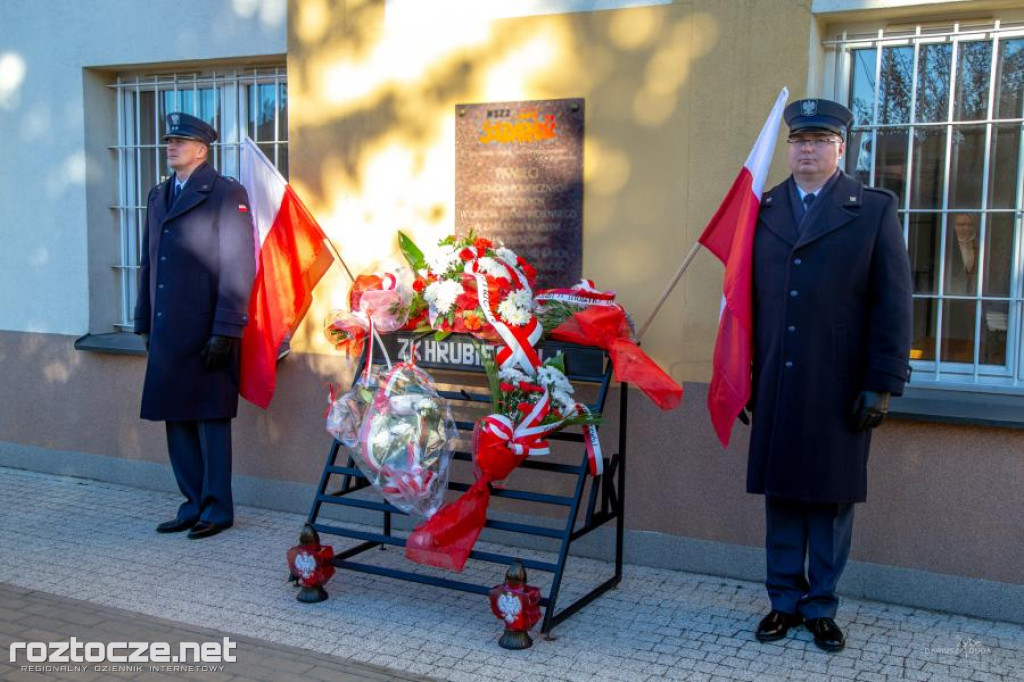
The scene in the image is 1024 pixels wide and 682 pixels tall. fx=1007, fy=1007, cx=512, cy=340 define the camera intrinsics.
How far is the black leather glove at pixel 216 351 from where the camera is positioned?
5344 millimetres

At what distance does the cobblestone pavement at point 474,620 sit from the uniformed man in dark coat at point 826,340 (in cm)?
26

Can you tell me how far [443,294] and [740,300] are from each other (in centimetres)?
129

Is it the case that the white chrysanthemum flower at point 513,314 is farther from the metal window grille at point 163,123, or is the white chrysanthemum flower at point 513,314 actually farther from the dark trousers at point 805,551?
the metal window grille at point 163,123

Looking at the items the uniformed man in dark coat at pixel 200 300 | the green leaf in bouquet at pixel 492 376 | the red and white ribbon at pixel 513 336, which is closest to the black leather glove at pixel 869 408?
the red and white ribbon at pixel 513 336

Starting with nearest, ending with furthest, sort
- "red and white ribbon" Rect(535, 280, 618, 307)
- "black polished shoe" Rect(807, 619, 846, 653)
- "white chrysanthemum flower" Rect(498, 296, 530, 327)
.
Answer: "black polished shoe" Rect(807, 619, 846, 653)
"white chrysanthemum flower" Rect(498, 296, 530, 327)
"red and white ribbon" Rect(535, 280, 618, 307)

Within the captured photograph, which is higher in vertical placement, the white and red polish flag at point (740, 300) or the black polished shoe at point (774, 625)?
the white and red polish flag at point (740, 300)

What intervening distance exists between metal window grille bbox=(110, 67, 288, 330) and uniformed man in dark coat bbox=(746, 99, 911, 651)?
3.38 m

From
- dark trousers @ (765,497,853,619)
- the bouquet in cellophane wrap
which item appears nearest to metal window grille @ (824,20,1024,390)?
dark trousers @ (765,497,853,619)

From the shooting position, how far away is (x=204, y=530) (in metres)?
5.46

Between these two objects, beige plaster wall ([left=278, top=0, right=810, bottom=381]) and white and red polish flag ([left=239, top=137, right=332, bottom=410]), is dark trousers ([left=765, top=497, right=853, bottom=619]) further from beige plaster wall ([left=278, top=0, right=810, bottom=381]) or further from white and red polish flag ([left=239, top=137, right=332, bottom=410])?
white and red polish flag ([left=239, top=137, right=332, bottom=410])

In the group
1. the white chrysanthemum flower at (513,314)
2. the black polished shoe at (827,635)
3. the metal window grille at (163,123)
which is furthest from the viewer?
the metal window grille at (163,123)

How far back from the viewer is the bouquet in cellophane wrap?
14.0ft

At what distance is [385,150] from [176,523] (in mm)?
2362

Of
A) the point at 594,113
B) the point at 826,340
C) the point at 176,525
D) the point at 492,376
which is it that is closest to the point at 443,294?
the point at 492,376
